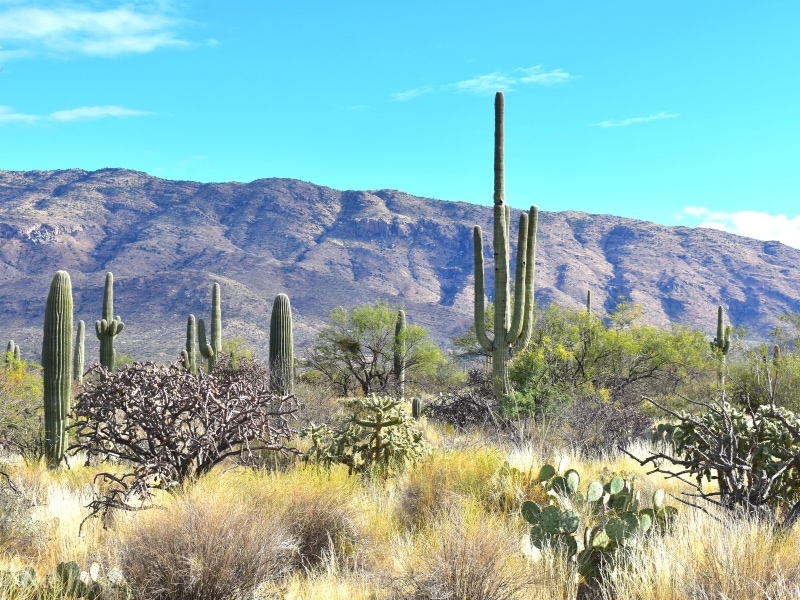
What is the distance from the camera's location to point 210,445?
22.7 ft

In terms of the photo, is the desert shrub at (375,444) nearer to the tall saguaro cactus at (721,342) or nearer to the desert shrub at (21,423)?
the desert shrub at (21,423)

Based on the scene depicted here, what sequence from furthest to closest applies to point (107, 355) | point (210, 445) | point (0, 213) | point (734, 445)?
point (0, 213), point (107, 355), point (210, 445), point (734, 445)

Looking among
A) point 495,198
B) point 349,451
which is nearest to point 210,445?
point 349,451

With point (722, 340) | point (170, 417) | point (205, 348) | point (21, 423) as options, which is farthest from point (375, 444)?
point (722, 340)

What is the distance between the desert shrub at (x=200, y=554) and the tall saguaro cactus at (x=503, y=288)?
1021 cm

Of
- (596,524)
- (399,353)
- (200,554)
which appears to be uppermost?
(200,554)

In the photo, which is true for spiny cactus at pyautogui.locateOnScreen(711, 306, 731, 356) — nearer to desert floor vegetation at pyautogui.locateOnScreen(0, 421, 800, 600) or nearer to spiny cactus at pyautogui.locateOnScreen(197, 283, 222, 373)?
spiny cactus at pyautogui.locateOnScreen(197, 283, 222, 373)

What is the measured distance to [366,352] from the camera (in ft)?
91.1

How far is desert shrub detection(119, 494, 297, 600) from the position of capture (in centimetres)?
471

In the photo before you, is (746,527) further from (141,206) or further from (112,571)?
(141,206)

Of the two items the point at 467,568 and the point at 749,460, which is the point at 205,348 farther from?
the point at 467,568

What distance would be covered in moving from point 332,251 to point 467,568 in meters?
154

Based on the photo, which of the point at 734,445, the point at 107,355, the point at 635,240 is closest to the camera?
the point at 734,445

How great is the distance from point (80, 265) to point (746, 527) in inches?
6322
